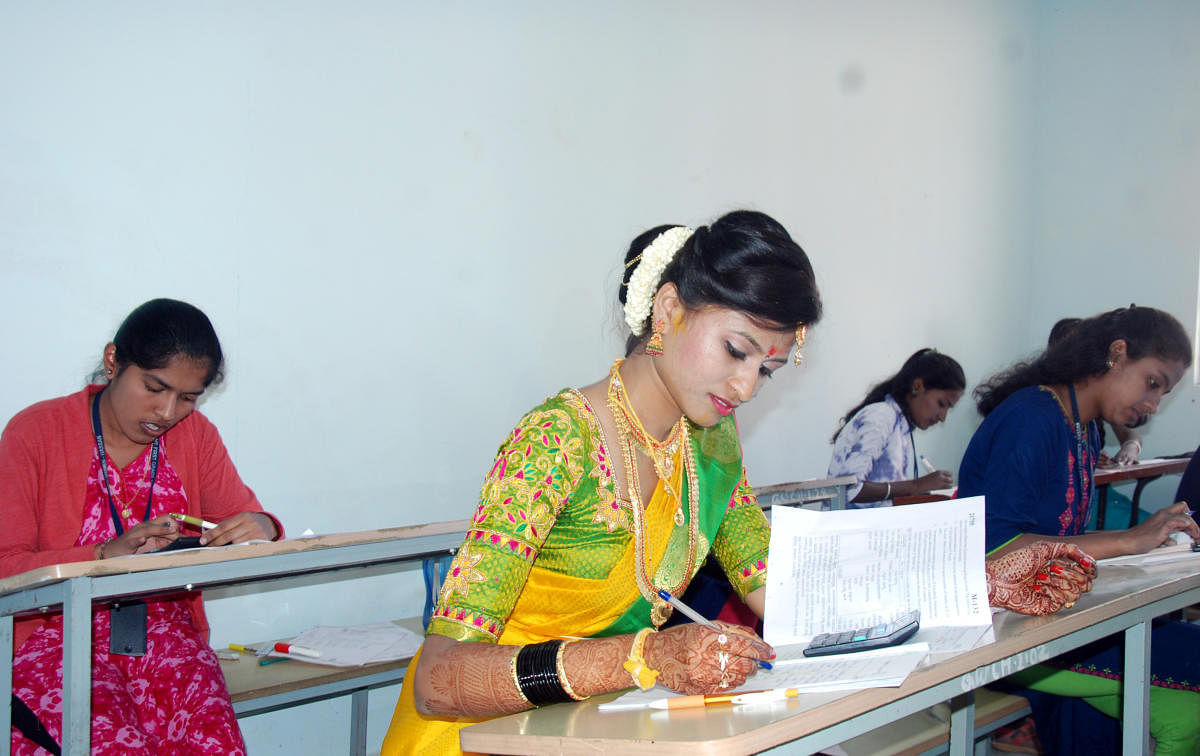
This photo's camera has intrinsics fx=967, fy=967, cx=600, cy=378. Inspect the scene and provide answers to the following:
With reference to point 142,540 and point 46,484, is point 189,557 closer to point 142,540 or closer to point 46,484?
point 142,540

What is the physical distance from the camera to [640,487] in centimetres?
151

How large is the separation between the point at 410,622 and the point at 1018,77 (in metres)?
5.26

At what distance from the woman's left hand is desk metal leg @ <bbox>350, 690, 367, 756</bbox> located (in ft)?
2.46

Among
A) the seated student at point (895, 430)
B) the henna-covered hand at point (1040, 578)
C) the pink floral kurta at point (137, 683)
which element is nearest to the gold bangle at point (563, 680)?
the henna-covered hand at point (1040, 578)

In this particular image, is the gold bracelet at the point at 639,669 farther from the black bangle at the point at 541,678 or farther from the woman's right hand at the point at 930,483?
the woman's right hand at the point at 930,483

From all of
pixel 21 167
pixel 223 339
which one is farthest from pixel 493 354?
pixel 21 167

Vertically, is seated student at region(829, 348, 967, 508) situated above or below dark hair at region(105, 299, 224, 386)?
below

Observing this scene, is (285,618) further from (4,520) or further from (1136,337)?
(1136,337)

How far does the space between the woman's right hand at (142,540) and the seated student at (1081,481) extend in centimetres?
178

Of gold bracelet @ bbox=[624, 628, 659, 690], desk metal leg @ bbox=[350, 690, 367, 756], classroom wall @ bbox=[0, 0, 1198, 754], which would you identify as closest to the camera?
gold bracelet @ bbox=[624, 628, 659, 690]

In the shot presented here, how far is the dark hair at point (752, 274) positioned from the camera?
4.51 feet

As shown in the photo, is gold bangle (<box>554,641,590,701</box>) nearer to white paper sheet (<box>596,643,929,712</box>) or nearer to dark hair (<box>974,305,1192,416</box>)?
white paper sheet (<box>596,643,929,712</box>)

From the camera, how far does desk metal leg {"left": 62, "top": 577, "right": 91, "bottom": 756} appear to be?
171 cm

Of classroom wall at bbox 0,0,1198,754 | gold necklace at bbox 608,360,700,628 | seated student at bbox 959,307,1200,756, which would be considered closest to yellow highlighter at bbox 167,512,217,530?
classroom wall at bbox 0,0,1198,754
